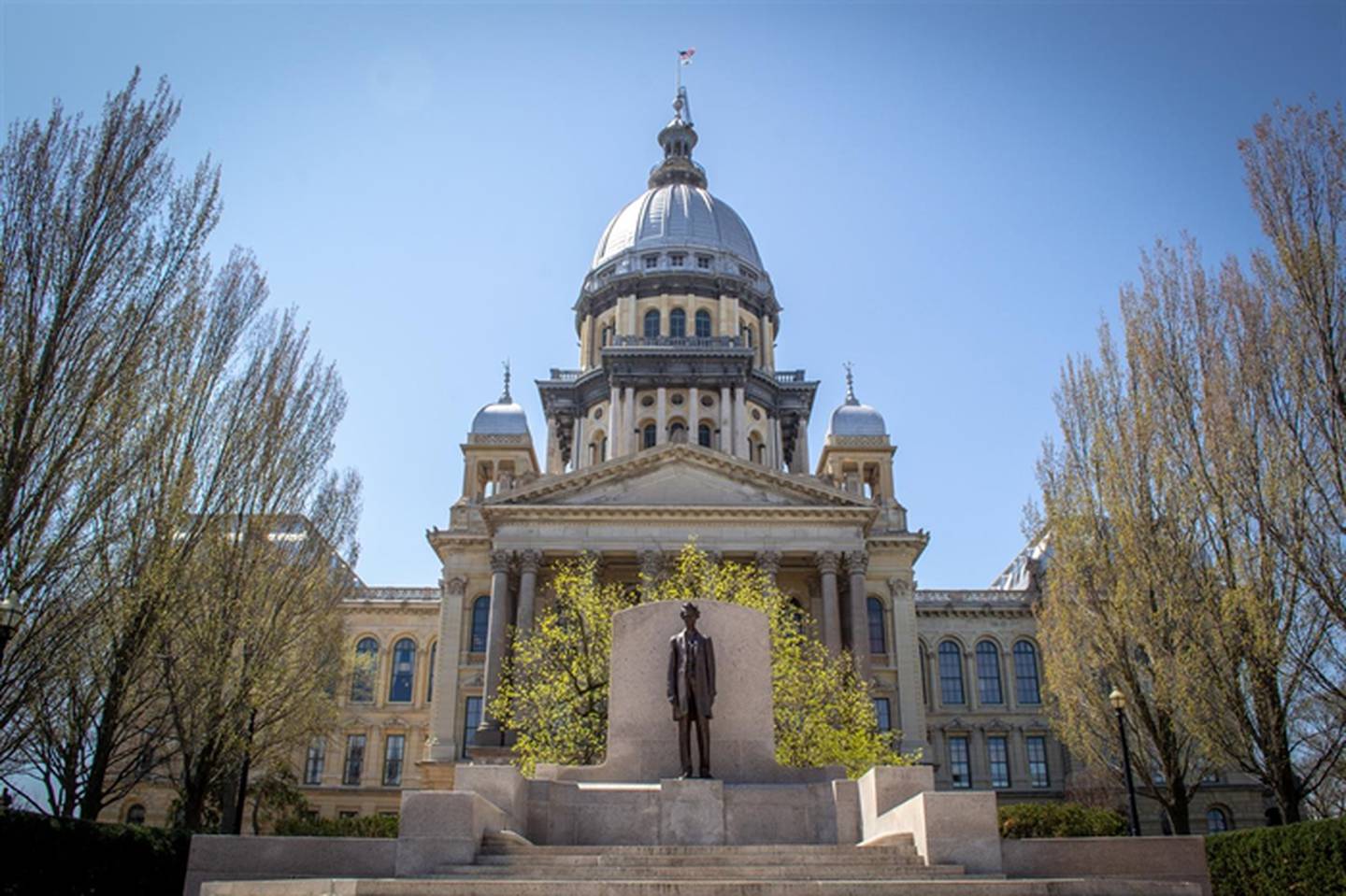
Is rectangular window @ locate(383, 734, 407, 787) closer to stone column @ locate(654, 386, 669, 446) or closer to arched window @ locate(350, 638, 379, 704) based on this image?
arched window @ locate(350, 638, 379, 704)

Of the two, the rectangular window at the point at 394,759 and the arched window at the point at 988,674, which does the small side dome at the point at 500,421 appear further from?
the arched window at the point at 988,674

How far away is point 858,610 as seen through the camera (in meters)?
45.1

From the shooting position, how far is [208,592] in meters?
22.5

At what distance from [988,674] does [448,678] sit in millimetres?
26964

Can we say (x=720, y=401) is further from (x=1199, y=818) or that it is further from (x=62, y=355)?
(x=62, y=355)

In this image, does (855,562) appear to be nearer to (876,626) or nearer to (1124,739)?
(876,626)

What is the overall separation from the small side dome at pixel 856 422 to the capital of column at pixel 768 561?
16.3 meters

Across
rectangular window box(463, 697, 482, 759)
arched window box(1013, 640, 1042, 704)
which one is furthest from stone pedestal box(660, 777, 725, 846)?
arched window box(1013, 640, 1042, 704)

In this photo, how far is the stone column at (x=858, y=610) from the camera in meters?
43.5

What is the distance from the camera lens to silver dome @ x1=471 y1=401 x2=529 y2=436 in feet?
197

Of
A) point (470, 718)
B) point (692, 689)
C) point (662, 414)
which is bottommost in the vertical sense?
point (692, 689)

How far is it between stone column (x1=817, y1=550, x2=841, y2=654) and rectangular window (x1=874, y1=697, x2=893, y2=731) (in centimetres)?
532

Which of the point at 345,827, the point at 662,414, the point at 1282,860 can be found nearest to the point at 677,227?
the point at 662,414

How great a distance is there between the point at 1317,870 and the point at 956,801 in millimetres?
7372
